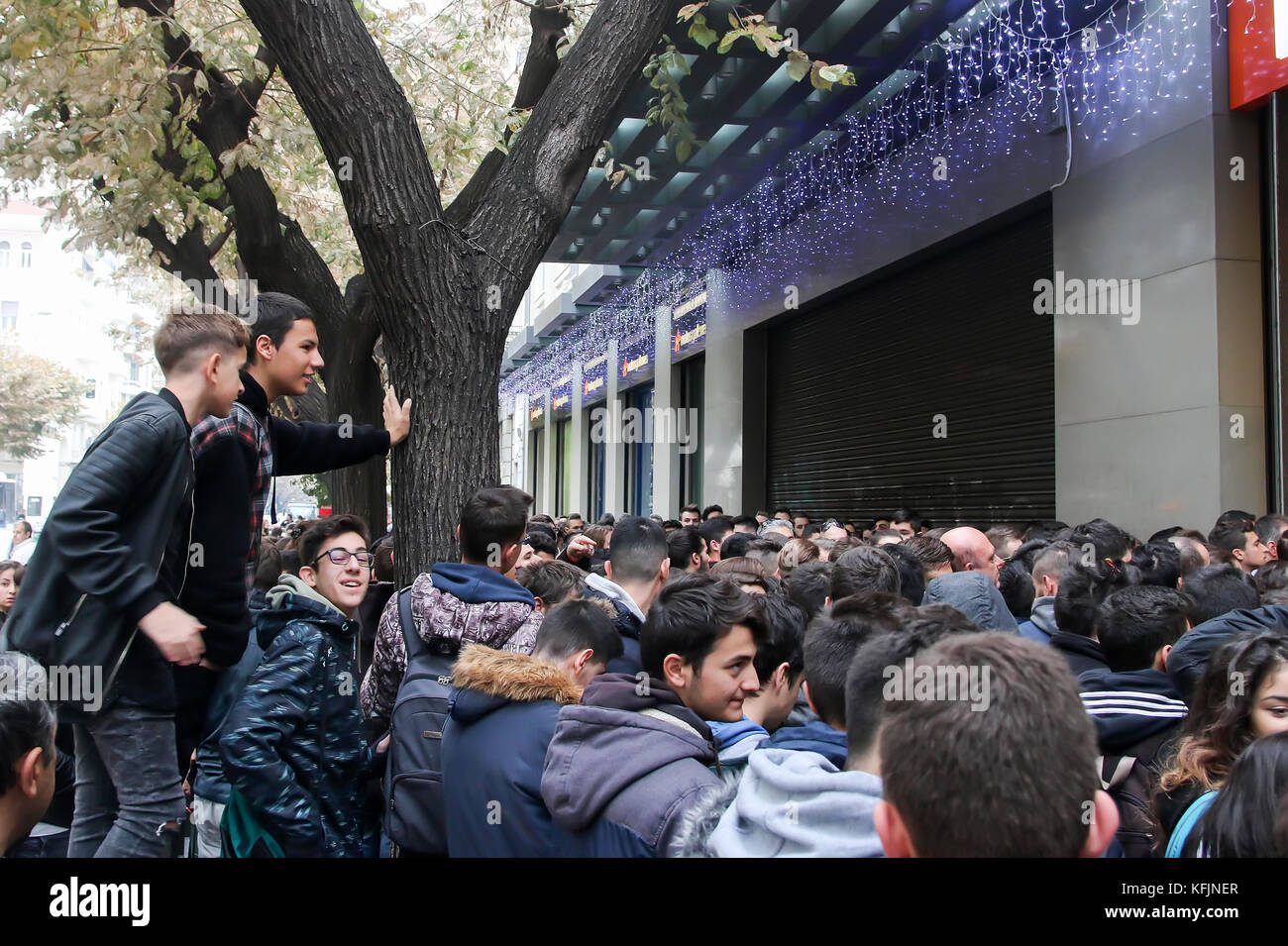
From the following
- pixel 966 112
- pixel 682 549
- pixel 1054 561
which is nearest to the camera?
pixel 1054 561

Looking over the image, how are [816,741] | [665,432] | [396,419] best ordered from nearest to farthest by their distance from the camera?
[816,741] → [396,419] → [665,432]

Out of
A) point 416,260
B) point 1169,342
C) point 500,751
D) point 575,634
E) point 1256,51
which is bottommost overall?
point 500,751

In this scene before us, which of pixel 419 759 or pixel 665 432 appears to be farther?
pixel 665 432

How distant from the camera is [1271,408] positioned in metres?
7.71

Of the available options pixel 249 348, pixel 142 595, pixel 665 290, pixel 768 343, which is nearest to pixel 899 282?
pixel 768 343

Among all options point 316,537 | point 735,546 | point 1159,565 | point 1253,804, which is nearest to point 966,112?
point 735,546

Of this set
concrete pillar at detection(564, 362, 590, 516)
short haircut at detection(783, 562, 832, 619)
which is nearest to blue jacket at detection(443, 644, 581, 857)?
short haircut at detection(783, 562, 832, 619)

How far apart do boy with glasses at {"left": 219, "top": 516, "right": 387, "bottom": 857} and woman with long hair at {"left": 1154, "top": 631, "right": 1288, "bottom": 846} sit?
2281 millimetres

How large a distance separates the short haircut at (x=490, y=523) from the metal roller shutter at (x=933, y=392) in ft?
24.7

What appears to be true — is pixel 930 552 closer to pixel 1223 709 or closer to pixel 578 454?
pixel 1223 709

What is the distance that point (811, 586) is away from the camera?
4402mm

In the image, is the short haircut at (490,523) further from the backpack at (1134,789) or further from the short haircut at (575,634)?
the backpack at (1134,789)

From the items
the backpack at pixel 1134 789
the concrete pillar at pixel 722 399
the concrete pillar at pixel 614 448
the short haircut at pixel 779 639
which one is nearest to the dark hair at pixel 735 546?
the short haircut at pixel 779 639

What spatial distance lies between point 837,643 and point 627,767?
0.67 metres
